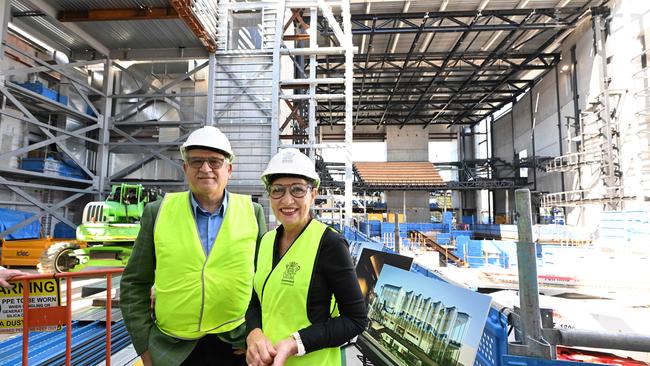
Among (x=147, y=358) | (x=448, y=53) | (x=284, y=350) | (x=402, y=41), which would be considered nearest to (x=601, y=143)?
(x=448, y=53)

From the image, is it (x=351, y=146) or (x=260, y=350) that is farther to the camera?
(x=351, y=146)

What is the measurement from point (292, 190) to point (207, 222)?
0.66m

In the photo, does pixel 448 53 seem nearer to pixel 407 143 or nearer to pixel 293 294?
pixel 407 143

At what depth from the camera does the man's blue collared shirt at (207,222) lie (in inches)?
75.2

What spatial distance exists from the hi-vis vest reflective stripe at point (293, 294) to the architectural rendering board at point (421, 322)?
854 mm

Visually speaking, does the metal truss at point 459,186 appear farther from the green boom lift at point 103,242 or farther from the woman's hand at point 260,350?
the woman's hand at point 260,350

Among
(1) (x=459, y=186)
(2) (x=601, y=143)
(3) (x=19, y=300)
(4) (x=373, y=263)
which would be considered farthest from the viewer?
(1) (x=459, y=186)

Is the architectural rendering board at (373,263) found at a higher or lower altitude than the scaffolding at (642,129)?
lower

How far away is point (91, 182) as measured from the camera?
44.4 feet

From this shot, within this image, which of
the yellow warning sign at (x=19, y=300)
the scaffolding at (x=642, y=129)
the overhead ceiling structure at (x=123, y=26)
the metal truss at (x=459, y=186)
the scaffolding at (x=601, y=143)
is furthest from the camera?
the metal truss at (x=459, y=186)

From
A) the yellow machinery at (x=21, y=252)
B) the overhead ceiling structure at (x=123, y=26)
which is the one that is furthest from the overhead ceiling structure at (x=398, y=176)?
the yellow machinery at (x=21, y=252)

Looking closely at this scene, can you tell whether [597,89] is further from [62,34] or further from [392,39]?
[62,34]

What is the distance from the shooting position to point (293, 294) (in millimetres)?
1509

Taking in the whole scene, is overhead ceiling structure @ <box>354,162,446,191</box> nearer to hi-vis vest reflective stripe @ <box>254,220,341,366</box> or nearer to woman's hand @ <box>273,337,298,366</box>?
hi-vis vest reflective stripe @ <box>254,220,341,366</box>
